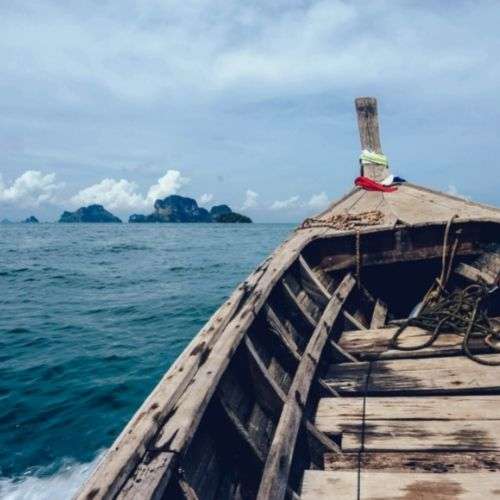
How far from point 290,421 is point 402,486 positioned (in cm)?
75

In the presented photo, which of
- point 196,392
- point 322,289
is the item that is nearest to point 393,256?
point 322,289

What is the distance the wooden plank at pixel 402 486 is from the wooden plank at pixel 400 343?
154cm

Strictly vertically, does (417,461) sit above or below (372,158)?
below

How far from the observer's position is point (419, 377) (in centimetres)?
339

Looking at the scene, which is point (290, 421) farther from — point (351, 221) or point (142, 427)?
point (351, 221)

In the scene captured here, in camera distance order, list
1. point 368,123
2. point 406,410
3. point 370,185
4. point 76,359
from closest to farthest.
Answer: point 406,410, point 370,185, point 76,359, point 368,123

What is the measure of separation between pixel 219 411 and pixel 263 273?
1802 mm

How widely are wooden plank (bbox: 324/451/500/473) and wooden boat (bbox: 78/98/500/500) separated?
0.03ft

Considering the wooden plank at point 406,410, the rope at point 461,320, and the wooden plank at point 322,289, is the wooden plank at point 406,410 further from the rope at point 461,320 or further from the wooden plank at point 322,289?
the wooden plank at point 322,289

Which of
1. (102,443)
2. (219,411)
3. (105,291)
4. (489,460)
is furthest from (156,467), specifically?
(105,291)

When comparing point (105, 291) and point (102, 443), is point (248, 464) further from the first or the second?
point (105, 291)

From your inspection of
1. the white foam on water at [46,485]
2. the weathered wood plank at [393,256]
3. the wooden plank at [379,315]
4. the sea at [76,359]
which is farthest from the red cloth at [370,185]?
the white foam on water at [46,485]

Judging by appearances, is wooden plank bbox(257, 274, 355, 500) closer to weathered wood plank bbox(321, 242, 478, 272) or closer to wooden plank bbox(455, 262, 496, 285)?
weathered wood plank bbox(321, 242, 478, 272)

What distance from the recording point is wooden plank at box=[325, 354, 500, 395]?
3178 millimetres
